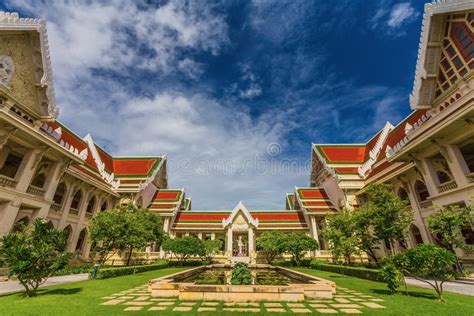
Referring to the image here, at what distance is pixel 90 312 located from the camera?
5832 millimetres

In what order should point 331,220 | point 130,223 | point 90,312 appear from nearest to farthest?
point 90,312 → point 130,223 → point 331,220

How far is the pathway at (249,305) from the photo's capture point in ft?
20.1

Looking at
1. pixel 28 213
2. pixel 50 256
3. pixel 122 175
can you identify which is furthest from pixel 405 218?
pixel 122 175

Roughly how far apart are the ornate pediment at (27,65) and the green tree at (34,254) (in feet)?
37.3

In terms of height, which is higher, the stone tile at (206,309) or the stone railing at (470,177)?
the stone railing at (470,177)

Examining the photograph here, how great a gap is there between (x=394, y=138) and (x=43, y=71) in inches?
1212

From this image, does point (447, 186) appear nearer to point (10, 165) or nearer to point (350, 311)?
point (350, 311)

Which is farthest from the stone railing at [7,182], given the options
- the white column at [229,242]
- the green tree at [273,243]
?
the green tree at [273,243]

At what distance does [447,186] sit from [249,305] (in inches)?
590

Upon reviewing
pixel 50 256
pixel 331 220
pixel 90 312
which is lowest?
pixel 90 312

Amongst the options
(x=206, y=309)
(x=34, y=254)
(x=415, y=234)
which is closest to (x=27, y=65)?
(x=34, y=254)

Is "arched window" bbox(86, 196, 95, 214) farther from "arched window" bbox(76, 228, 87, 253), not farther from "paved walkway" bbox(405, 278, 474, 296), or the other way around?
"paved walkway" bbox(405, 278, 474, 296)

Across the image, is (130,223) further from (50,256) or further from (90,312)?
(90,312)

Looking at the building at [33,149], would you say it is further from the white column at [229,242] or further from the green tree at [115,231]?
the white column at [229,242]
